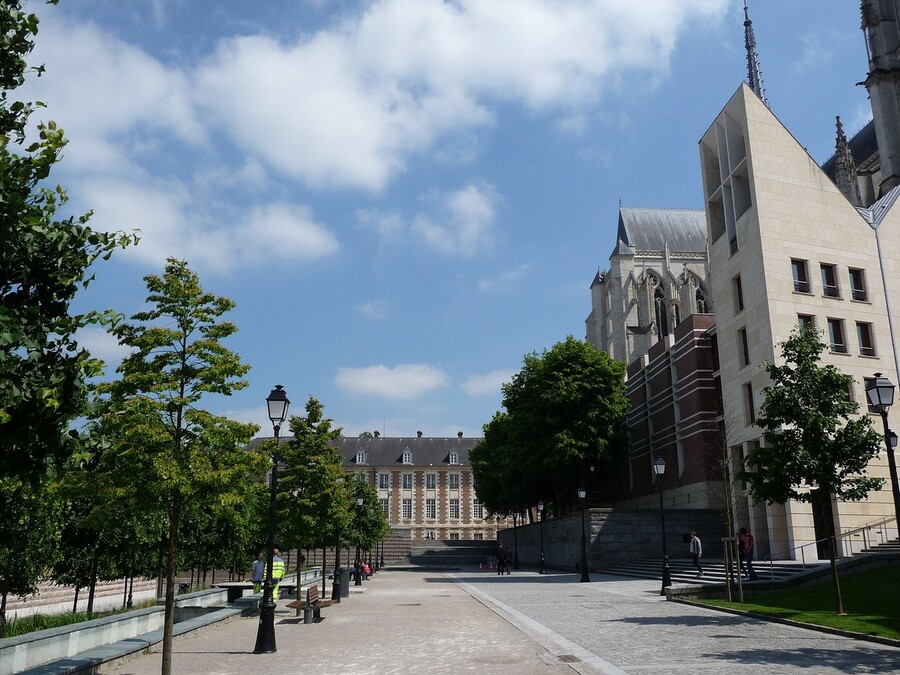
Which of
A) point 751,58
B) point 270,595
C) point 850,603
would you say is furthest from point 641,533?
point 751,58

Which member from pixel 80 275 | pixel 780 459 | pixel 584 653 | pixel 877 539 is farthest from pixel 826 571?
pixel 80 275

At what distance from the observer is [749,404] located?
36.7 meters

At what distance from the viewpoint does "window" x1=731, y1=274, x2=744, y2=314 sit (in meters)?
38.3

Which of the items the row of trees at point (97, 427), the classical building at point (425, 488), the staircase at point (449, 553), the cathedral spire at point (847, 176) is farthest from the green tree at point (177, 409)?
the classical building at point (425, 488)

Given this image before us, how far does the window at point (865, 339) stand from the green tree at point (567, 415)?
15.4 m

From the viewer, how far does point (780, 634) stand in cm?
1441

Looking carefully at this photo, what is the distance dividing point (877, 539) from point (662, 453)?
58.6ft

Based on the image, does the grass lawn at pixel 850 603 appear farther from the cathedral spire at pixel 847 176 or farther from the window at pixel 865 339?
the cathedral spire at pixel 847 176

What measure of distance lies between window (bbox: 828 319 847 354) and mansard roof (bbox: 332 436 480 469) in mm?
65617

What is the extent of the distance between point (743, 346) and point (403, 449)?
67.2 metres

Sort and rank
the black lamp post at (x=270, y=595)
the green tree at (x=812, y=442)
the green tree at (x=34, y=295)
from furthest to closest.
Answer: the green tree at (x=812, y=442), the black lamp post at (x=270, y=595), the green tree at (x=34, y=295)

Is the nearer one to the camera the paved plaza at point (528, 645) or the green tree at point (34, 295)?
the green tree at point (34, 295)

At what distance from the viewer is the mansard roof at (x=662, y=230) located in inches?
3278

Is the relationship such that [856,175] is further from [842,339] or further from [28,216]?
[28,216]
